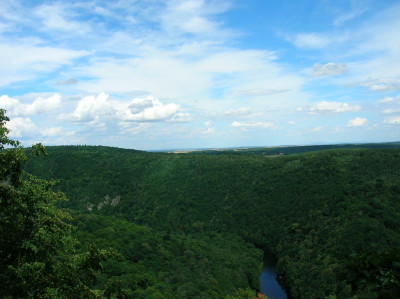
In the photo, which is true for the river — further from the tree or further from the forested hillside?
the tree

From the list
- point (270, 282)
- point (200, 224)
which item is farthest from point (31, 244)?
point (200, 224)

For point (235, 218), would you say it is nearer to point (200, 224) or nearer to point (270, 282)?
point (200, 224)

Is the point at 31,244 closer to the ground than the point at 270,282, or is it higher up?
higher up

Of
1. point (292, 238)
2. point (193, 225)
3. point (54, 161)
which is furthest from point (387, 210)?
point (54, 161)

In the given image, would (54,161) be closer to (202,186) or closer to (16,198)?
(202,186)

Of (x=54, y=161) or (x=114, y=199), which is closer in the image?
(x=114, y=199)

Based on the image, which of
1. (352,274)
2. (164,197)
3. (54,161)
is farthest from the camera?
(54,161)

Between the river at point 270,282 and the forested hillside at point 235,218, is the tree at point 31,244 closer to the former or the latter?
the forested hillside at point 235,218
